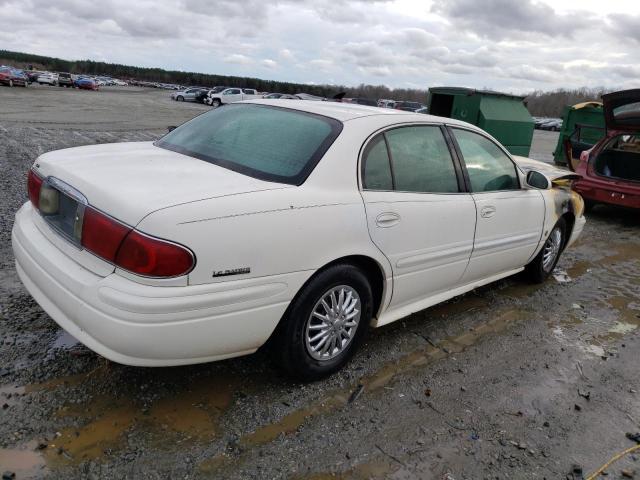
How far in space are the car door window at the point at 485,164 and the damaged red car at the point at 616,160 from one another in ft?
13.8

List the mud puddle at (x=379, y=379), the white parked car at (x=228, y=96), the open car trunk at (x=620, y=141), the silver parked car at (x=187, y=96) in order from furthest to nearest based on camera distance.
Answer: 1. the silver parked car at (x=187, y=96)
2. the white parked car at (x=228, y=96)
3. the open car trunk at (x=620, y=141)
4. the mud puddle at (x=379, y=379)

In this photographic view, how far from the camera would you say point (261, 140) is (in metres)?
3.16

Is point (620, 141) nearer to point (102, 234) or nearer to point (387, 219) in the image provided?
point (387, 219)

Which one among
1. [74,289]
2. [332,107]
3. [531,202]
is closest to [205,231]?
[74,289]

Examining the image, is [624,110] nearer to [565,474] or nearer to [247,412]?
[565,474]

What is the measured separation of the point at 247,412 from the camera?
2.76 meters

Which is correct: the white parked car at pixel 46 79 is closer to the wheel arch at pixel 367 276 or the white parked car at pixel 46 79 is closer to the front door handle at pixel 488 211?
the front door handle at pixel 488 211

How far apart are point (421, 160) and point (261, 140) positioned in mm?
1071

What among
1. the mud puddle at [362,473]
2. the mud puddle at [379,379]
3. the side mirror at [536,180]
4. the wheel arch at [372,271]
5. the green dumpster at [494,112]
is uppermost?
the green dumpster at [494,112]

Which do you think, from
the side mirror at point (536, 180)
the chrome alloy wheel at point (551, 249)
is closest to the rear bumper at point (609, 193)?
the chrome alloy wheel at point (551, 249)

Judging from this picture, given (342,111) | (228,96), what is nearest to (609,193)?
(342,111)

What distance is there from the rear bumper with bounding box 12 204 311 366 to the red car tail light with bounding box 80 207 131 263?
0.11 metres

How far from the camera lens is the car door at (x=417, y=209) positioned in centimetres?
308

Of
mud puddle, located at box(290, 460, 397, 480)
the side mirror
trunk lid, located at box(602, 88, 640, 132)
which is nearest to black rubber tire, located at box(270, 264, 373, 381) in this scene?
mud puddle, located at box(290, 460, 397, 480)
